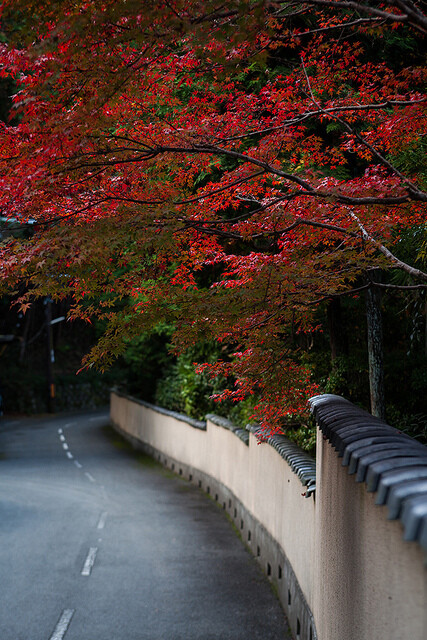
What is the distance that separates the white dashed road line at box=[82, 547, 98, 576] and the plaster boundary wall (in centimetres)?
270

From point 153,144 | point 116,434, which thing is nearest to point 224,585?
point 153,144

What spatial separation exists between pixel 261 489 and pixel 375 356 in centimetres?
309

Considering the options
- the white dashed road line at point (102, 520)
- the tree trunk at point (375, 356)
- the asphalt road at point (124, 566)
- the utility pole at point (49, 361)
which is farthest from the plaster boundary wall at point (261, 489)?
the utility pole at point (49, 361)

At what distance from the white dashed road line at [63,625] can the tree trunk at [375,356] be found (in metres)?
5.05

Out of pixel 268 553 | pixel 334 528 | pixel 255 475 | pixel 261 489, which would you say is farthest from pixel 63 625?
pixel 255 475

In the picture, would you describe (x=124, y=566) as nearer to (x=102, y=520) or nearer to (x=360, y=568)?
(x=102, y=520)

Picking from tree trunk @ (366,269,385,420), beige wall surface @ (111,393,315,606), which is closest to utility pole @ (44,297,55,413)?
beige wall surface @ (111,393,315,606)

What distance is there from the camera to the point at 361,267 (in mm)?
7602

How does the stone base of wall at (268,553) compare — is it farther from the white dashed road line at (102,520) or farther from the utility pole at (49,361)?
the utility pole at (49,361)

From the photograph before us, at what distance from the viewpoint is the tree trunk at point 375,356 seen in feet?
34.6

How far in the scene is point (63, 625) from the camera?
8.55 meters

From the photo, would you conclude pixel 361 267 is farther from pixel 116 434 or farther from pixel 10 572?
pixel 116 434

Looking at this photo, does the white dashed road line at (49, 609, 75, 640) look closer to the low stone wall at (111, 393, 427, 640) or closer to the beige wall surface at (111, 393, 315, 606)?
the low stone wall at (111, 393, 427, 640)

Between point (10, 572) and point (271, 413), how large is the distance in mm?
4905
